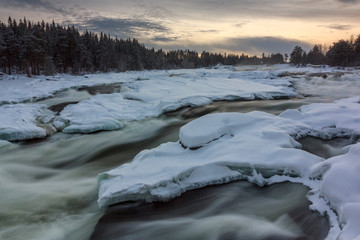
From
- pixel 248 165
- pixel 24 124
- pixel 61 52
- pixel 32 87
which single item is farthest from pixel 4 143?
pixel 61 52

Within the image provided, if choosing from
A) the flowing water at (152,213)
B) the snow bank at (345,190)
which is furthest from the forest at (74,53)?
the snow bank at (345,190)

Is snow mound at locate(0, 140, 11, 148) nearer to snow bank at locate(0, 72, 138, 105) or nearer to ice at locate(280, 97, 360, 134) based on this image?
snow bank at locate(0, 72, 138, 105)

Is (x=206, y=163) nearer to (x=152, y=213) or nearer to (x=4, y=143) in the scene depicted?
(x=152, y=213)

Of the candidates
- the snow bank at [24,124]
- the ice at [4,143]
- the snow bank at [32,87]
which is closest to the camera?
the ice at [4,143]

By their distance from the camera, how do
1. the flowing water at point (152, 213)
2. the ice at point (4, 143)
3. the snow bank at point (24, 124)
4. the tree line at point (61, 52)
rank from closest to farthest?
the flowing water at point (152, 213), the ice at point (4, 143), the snow bank at point (24, 124), the tree line at point (61, 52)

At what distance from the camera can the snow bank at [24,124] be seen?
8.12m

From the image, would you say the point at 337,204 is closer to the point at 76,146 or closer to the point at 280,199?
the point at 280,199

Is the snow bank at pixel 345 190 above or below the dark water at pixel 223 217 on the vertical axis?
above

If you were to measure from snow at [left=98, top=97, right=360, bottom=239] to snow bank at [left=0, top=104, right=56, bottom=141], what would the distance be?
545cm

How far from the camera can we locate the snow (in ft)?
9.78

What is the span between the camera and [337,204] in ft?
9.18

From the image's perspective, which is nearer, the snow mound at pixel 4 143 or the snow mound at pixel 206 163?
the snow mound at pixel 206 163

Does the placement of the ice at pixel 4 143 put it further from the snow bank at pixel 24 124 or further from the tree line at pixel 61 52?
the tree line at pixel 61 52

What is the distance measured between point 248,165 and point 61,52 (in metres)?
51.9
